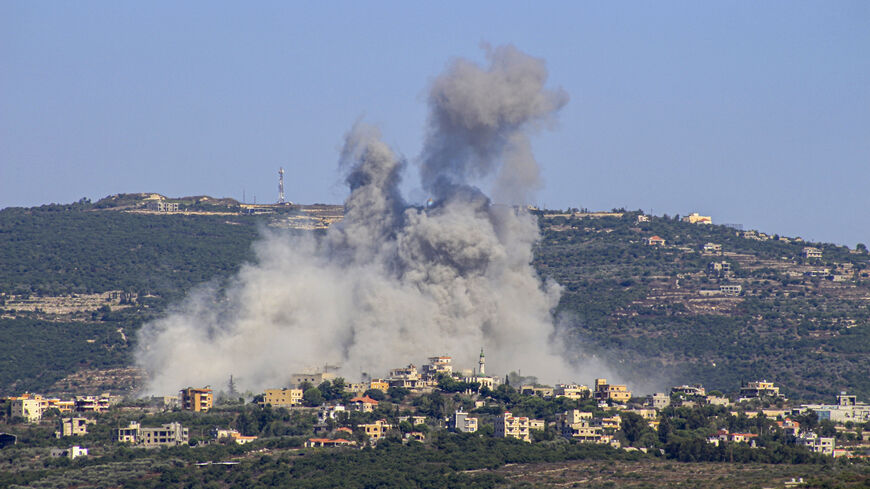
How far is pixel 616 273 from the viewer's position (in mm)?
157375

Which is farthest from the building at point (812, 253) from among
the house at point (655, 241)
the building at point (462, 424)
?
the building at point (462, 424)

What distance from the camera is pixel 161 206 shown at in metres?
176

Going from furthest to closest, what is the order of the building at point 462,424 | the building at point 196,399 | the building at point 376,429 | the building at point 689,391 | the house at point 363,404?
the building at point 689,391 < the building at point 196,399 < the house at point 363,404 < the building at point 462,424 < the building at point 376,429

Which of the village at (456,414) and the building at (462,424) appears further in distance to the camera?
the building at (462,424)

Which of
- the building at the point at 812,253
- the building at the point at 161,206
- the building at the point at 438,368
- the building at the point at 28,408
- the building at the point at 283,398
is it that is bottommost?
the building at the point at 28,408

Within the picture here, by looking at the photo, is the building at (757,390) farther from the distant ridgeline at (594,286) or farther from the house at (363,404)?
the house at (363,404)

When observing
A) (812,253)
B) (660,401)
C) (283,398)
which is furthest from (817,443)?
(812,253)

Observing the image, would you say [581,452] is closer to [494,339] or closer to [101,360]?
[494,339]

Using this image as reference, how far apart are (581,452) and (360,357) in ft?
59.0

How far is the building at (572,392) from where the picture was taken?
11279 centimetres

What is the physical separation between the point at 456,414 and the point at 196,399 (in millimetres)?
13177

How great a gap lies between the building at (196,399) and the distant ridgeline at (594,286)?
1971 centimetres

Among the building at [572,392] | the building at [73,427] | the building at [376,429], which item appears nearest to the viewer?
the building at [376,429]

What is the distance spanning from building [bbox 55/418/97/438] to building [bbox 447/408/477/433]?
652 inches
